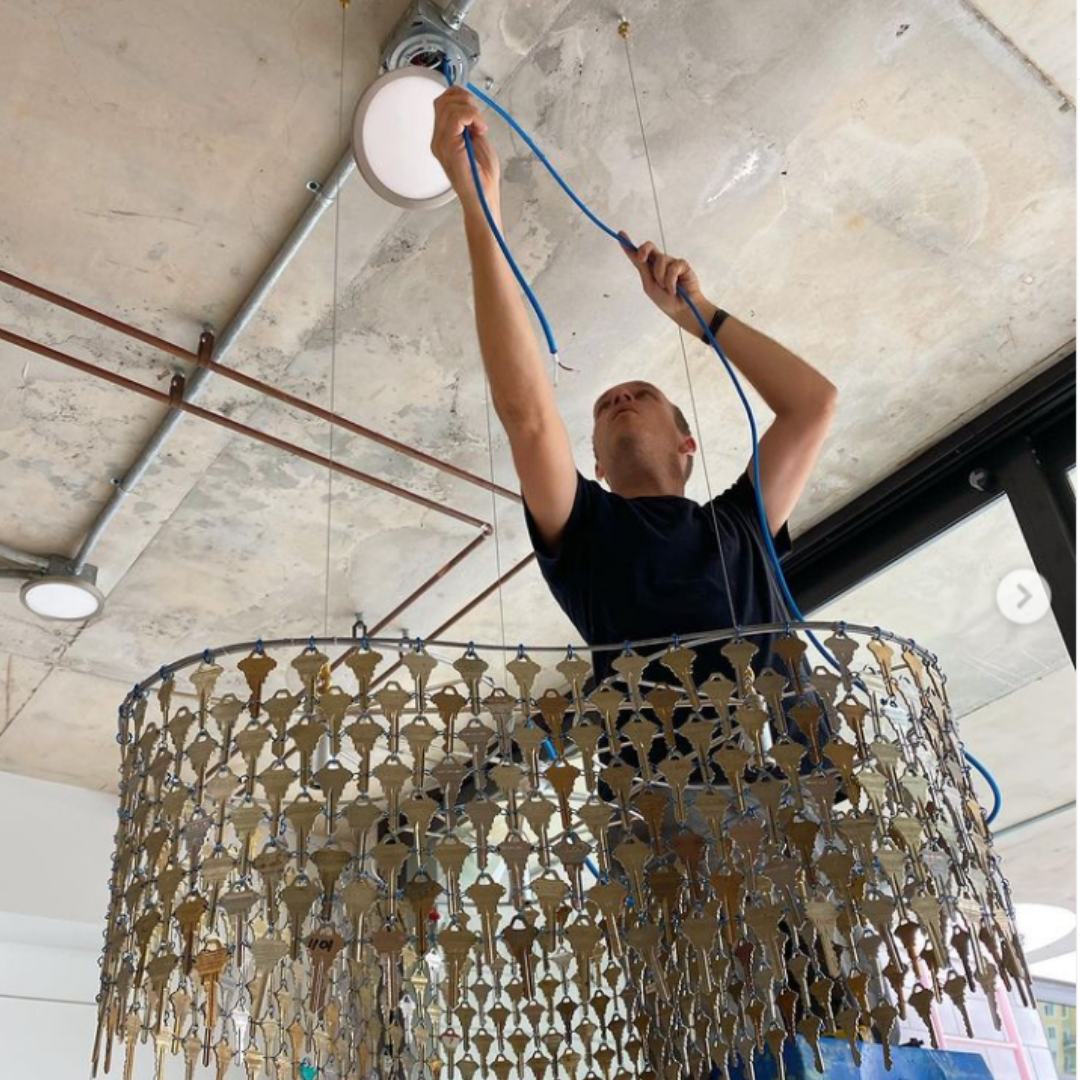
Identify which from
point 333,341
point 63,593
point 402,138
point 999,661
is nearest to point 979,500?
point 999,661

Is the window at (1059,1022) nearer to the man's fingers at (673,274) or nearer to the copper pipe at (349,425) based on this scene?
the copper pipe at (349,425)

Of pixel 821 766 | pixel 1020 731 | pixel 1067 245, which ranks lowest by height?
pixel 821 766

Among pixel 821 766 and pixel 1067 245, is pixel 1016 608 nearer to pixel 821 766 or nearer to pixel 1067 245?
pixel 1067 245

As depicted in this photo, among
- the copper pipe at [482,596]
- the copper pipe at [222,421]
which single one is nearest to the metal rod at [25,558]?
the copper pipe at [222,421]

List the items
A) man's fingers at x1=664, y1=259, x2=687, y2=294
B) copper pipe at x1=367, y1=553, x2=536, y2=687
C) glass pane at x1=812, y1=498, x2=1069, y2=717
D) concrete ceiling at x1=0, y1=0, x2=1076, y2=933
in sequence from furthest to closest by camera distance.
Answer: copper pipe at x1=367, y1=553, x2=536, y2=687
glass pane at x1=812, y1=498, x2=1069, y2=717
concrete ceiling at x1=0, y1=0, x2=1076, y2=933
man's fingers at x1=664, y1=259, x2=687, y2=294

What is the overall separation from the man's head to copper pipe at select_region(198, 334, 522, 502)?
1.01 metres

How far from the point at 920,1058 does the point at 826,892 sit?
14.6 inches

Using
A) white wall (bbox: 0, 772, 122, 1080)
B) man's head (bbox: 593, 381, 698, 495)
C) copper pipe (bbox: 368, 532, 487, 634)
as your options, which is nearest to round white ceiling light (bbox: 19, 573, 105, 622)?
copper pipe (bbox: 368, 532, 487, 634)

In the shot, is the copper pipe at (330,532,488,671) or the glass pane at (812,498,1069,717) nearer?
the glass pane at (812,498,1069,717)

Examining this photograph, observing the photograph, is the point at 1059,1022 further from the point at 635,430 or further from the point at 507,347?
the point at 507,347

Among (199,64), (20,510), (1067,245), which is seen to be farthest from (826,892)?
(20,510)

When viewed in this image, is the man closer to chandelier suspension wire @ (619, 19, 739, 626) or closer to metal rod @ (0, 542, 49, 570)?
chandelier suspension wire @ (619, 19, 739, 626)

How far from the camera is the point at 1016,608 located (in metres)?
3.01

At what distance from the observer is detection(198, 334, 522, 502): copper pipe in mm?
2436
